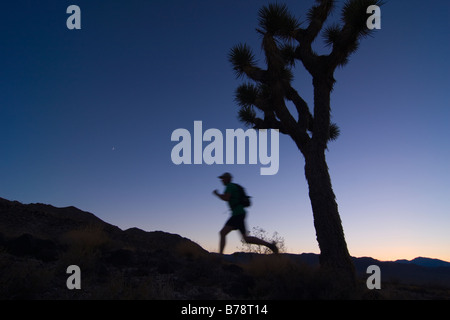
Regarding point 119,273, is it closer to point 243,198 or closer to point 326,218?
point 243,198

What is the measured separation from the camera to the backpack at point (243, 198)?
6.66 meters

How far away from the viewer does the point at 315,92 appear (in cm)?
801

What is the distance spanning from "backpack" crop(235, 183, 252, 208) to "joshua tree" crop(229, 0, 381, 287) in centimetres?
155

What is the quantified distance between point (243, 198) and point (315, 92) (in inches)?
135

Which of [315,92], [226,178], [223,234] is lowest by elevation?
[223,234]

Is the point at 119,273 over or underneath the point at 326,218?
underneath

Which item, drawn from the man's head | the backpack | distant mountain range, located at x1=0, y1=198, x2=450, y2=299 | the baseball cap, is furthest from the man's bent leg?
the baseball cap

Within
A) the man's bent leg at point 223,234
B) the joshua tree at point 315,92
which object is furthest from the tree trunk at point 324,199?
the man's bent leg at point 223,234

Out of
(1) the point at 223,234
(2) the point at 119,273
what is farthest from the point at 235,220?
(2) the point at 119,273

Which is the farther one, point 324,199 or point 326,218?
point 324,199

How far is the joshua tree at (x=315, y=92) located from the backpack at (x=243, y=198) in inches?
61.2
